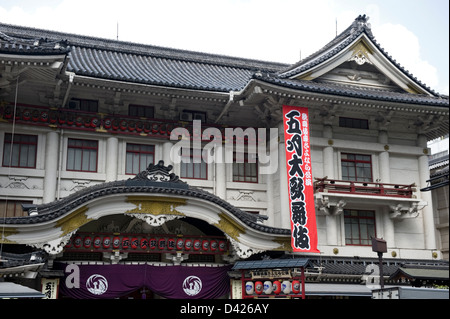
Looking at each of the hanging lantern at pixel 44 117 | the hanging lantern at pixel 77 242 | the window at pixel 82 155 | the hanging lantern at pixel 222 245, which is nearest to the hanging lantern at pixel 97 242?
the hanging lantern at pixel 77 242

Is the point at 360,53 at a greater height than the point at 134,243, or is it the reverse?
the point at 360,53

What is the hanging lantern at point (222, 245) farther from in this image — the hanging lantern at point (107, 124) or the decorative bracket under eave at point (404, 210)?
the decorative bracket under eave at point (404, 210)

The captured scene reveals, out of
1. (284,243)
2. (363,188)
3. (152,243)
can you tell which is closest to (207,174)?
(152,243)

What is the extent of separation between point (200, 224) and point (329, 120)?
7498mm

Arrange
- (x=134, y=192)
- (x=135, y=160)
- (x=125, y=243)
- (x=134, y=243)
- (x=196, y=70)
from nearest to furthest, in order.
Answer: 1. (x=134, y=192)
2. (x=125, y=243)
3. (x=134, y=243)
4. (x=135, y=160)
5. (x=196, y=70)

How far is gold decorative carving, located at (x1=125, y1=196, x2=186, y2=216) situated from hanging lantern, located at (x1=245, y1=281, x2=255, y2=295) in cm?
355

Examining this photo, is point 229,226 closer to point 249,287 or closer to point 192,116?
point 249,287

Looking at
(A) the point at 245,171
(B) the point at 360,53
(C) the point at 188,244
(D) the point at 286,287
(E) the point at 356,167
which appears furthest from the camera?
(B) the point at 360,53

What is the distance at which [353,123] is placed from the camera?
81.9 ft

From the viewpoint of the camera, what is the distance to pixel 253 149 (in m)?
24.0

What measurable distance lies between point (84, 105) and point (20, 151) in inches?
126

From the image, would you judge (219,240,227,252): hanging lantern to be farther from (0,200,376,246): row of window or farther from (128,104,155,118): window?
(128,104,155,118): window

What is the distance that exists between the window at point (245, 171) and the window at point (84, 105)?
21.3 feet

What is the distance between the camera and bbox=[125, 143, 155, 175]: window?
74.5 ft
